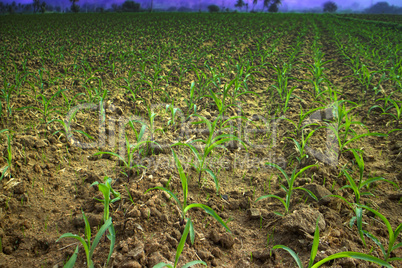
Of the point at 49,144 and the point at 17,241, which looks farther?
the point at 49,144

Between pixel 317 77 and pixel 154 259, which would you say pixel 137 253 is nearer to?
pixel 154 259

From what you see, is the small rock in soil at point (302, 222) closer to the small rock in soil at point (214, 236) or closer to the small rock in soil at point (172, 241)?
the small rock in soil at point (214, 236)

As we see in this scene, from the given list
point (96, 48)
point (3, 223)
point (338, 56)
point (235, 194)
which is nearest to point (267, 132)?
point (235, 194)

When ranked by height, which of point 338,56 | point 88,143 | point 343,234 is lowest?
point 343,234

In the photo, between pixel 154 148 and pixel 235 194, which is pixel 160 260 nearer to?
pixel 235 194

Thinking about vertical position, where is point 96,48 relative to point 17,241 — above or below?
above

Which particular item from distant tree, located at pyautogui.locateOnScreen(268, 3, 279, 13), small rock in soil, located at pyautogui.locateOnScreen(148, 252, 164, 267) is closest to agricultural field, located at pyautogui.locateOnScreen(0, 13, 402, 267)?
small rock in soil, located at pyautogui.locateOnScreen(148, 252, 164, 267)

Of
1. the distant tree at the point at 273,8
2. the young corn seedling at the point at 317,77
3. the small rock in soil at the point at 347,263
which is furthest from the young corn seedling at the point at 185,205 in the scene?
the distant tree at the point at 273,8

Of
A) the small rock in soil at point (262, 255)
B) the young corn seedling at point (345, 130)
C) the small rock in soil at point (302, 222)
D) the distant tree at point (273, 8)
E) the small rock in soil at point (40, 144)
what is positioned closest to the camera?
the small rock in soil at point (262, 255)

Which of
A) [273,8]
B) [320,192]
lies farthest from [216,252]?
[273,8]

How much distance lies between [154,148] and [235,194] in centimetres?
96

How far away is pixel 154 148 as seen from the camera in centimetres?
254

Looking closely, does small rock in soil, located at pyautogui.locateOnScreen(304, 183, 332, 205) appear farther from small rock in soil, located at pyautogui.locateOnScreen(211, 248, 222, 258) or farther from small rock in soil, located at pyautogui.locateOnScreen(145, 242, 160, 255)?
small rock in soil, located at pyautogui.locateOnScreen(145, 242, 160, 255)

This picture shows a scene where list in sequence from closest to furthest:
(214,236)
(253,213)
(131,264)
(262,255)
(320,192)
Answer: (131,264) < (262,255) < (214,236) < (253,213) < (320,192)
